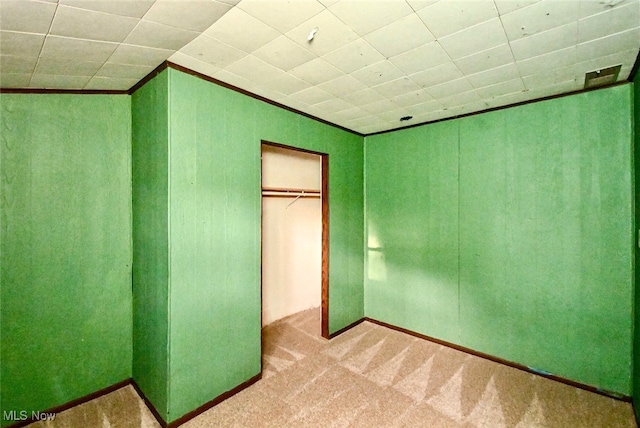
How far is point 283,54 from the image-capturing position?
6.66 feet

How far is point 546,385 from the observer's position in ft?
8.85

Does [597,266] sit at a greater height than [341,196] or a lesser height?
lesser

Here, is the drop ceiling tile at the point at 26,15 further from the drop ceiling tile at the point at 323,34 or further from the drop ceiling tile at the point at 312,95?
the drop ceiling tile at the point at 312,95

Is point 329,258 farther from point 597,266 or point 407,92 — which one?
point 597,266

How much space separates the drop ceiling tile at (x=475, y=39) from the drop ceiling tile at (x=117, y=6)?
1.77 metres

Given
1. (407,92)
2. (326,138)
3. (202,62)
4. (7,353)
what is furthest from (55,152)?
(407,92)

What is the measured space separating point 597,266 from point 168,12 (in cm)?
389

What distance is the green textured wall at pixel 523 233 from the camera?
8.30 ft

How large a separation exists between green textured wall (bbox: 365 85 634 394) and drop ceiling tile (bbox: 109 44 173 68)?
292cm

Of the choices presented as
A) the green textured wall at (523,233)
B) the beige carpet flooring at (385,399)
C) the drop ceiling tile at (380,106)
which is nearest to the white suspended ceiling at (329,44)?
the drop ceiling tile at (380,106)

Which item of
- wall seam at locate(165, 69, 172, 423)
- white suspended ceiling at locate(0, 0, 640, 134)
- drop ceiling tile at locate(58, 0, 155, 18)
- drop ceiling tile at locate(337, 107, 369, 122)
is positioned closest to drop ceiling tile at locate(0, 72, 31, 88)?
white suspended ceiling at locate(0, 0, 640, 134)

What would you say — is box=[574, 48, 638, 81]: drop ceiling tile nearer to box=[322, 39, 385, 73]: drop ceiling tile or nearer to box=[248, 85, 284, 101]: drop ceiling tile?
box=[322, 39, 385, 73]: drop ceiling tile

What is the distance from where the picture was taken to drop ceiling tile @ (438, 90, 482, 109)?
2.77 meters

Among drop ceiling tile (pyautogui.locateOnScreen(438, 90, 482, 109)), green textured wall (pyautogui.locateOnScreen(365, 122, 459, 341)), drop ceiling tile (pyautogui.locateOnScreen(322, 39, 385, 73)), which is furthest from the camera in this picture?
green textured wall (pyautogui.locateOnScreen(365, 122, 459, 341))
